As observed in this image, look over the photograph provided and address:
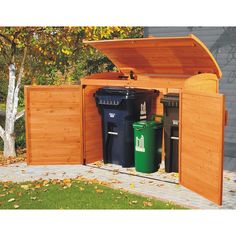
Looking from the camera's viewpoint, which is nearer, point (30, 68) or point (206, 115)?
point (206, 115)

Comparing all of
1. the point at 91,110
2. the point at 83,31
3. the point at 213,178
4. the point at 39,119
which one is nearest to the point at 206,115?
the point at 213,178

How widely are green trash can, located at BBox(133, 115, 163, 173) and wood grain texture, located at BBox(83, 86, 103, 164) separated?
110cm

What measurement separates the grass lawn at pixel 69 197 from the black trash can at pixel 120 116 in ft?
4.34

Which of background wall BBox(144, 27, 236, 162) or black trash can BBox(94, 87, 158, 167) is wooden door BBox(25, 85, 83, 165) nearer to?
black trash can BBox(94, 87, 158, 167)

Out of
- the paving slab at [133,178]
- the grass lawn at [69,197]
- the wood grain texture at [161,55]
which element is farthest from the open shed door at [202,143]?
the wood grain texture at [161,55]

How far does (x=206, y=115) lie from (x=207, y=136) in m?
0.31

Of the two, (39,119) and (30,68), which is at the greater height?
(30,68)

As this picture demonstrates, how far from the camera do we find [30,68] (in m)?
12.7

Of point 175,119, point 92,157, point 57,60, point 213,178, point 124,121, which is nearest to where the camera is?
point 213,178

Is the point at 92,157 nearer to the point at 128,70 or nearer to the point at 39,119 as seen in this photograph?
the point at 39,119

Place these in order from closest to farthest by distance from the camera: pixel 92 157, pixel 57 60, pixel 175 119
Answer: pixel 175 119, pixel 92 157, pixel 57 60

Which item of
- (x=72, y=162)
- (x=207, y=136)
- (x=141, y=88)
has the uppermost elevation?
(x=141, y=88)

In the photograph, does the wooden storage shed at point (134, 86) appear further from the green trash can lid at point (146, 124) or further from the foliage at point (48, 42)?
the foliage at point (48, 42)

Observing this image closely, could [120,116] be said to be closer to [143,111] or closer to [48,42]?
[143,111]
